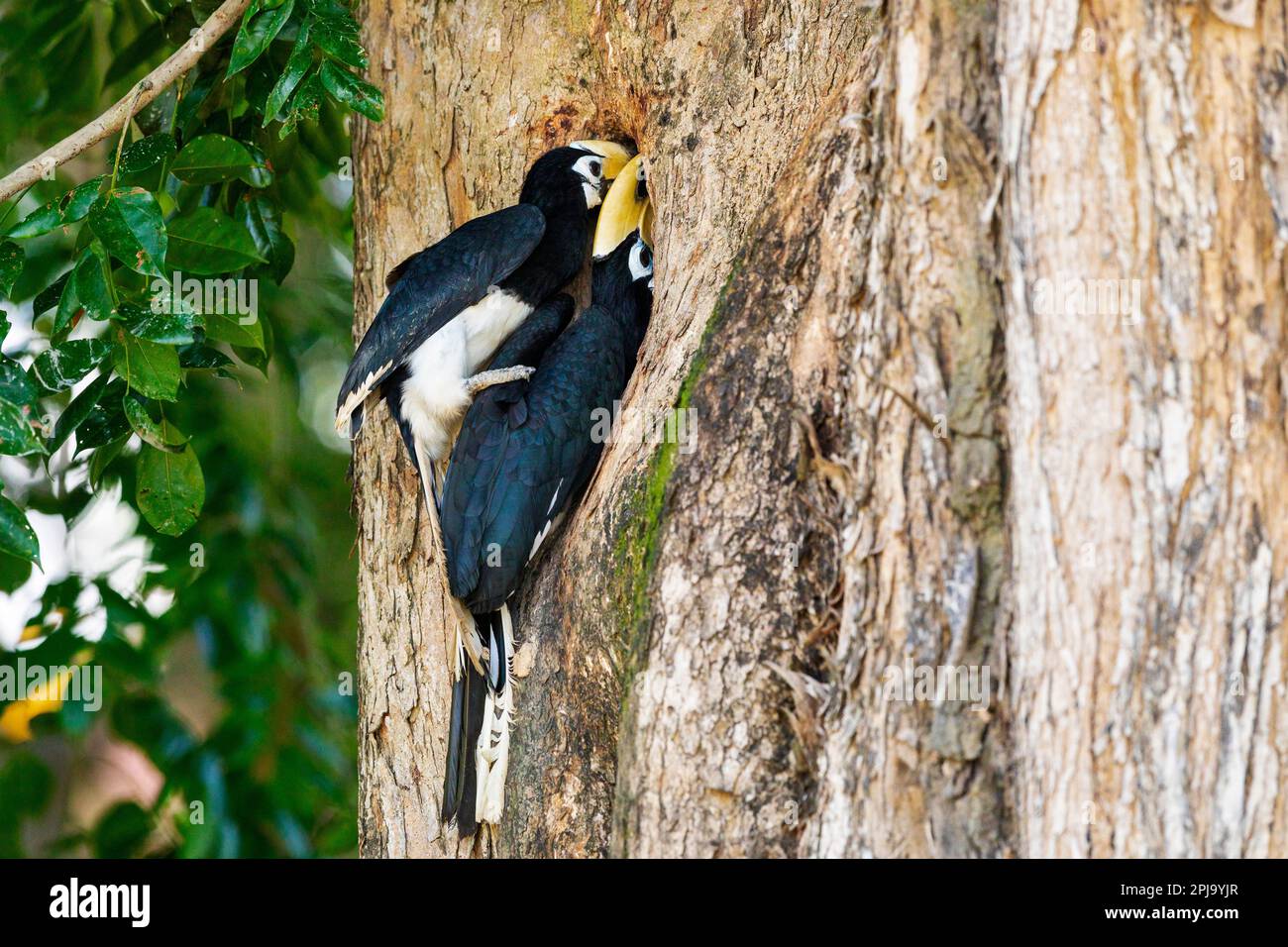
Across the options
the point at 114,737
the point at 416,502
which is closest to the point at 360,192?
the point at 416,502

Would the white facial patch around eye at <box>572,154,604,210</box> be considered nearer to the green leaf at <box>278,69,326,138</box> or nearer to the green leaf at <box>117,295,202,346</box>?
the green leaf at <box>278,69,326,138</box>

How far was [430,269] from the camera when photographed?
10.2ft

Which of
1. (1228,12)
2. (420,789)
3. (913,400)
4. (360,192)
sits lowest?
(420,789)

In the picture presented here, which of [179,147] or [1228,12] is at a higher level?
[179,147]

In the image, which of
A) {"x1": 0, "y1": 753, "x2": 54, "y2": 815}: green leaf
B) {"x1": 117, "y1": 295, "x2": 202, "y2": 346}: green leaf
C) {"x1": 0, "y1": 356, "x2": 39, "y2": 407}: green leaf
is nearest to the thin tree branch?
{"x1": 117, "y1": 295, "x2": 202, "y2": 346}: green leaf

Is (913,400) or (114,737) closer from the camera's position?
(913,400)

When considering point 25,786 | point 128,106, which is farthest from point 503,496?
point 25,786

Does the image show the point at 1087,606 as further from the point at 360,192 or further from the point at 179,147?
the point at 179,147

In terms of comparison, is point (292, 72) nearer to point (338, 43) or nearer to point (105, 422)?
point (338, 43)

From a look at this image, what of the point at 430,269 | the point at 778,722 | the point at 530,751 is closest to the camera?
the point at 778,722

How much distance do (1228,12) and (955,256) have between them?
0.51 meters

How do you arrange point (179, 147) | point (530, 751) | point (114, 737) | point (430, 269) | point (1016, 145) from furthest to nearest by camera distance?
point (114, 737) → point (179, 147) → point (430, 269) → point (530, 751) → point (1016, 145)

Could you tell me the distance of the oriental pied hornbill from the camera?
3104 millimetres

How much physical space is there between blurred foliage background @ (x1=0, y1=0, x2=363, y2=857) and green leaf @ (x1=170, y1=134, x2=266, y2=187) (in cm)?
30
